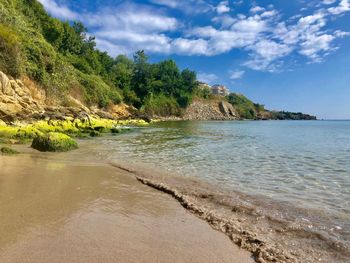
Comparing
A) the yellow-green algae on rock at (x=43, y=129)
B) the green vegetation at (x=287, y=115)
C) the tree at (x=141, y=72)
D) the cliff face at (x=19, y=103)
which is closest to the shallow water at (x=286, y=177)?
the yellow-green algae on rock at (x=43, y=129)

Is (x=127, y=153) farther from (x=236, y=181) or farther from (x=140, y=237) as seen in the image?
(x=140, y=237)

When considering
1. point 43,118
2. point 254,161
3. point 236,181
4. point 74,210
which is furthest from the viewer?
point 43,118

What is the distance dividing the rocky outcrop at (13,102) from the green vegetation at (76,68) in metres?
3.15

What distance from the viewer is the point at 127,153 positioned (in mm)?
15742

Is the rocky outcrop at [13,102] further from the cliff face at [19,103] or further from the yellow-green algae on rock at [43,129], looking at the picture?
the yellow-green algae on rock at [43,129]

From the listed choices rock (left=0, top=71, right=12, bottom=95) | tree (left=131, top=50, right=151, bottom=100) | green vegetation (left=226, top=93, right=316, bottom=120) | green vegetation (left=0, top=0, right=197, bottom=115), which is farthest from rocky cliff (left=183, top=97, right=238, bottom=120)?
rock (left=0, top=71, right=12, bottom=95)

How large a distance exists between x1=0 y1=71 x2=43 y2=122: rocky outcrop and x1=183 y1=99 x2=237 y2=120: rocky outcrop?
73.2 meters

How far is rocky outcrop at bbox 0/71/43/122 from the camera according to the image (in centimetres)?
2352

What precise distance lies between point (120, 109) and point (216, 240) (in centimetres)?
6060

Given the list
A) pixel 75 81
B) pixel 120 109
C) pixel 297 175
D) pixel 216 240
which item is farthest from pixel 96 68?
pixel 216 240

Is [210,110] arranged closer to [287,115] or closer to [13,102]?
[287,115]

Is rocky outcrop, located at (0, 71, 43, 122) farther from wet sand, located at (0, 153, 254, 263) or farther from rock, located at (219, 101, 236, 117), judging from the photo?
rock, located at (219, 101, 236, 117)

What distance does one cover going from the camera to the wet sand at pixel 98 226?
162 inches

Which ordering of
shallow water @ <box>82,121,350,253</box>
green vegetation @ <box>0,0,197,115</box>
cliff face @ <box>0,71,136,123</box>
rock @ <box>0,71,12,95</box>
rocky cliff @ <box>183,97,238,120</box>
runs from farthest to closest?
1. rocky cliff @ <box>183,97,238,120</box>
2. green vegetation @ <box>0,0,197,115</box>
3. rock @ <box>0,71,12,95</box>
4. cliff face @ <box>0,71,136,123</box>
5. shallow water @ <box>82,121,350,253</box>
